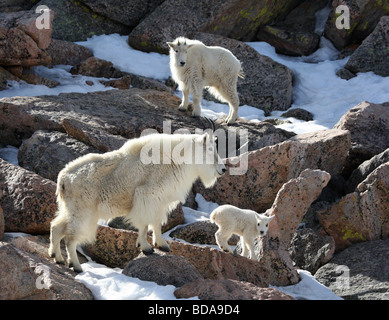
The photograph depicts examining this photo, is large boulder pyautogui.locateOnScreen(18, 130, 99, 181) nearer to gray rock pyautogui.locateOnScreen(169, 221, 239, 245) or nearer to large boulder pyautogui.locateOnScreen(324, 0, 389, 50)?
gray rock pyautogui.locateOnScreen(169, 221, 239, 245)

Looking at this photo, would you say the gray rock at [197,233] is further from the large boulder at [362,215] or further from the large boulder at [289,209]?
the large boulder at [362,215]

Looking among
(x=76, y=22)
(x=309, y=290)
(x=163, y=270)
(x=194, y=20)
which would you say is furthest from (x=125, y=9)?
(x=163, y=270)

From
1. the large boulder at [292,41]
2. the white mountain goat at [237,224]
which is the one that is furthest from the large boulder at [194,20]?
the white mountain goat at [237,224]

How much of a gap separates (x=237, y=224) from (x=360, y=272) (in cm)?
211

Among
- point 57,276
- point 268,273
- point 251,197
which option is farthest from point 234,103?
point 57,276

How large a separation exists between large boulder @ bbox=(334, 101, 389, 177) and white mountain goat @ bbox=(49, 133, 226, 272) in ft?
17.6

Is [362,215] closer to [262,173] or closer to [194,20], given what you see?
[262,173]

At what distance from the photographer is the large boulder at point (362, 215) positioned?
1048 centimetres

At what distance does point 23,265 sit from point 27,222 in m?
3.09

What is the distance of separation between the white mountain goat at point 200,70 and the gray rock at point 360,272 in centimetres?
627

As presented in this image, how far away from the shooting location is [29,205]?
9.35m

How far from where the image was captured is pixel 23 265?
6352 mm

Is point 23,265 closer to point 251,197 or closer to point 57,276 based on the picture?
point 57,276

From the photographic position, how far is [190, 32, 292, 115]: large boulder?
18.5 meters
